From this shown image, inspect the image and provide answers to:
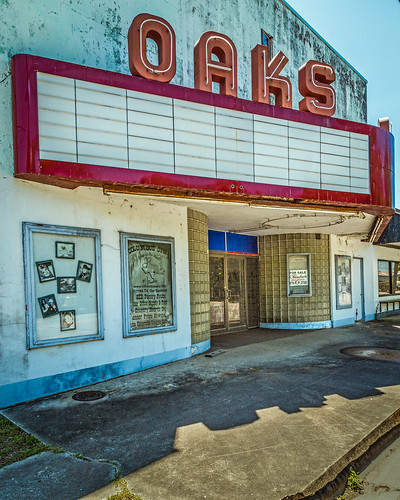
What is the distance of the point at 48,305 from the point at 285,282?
8.84 m

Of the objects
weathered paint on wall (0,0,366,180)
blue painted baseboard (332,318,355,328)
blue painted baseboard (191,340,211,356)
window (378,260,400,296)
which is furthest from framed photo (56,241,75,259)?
window (378,260,400,296)

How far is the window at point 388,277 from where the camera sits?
1714cm

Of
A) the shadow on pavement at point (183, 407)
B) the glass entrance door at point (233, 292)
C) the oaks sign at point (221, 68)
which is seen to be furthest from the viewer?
the glass entrance door at point (233, 292)

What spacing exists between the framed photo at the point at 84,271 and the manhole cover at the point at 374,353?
629 cm

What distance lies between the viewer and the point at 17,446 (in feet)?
14.5

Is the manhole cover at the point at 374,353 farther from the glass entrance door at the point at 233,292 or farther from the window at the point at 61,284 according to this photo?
the window at the point at 61,284

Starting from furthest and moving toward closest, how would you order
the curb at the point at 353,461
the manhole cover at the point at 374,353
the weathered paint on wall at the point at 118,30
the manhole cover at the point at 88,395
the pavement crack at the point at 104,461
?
the manhole cover at the point at 374,353
the weathered paint on wall at the point at 118,30
the manhole cover at the point at 88,395
the pavement crack at the point at 104,461
the curb at the point at 353,461

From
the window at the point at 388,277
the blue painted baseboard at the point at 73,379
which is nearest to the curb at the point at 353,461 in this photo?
the blue painted baseboard at the point at 73,379

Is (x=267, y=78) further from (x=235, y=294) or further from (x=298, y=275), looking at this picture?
(x=298, y=275)

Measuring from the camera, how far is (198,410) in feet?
17.8

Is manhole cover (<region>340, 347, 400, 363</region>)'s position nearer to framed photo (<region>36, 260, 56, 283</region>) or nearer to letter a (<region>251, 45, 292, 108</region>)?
letter a (<region>251, 45, 292, 108</region>)

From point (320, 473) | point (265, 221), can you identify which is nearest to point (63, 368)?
point (320, 473)

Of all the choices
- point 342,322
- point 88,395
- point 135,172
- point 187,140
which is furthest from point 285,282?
point 88,395

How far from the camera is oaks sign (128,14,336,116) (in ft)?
21.8
